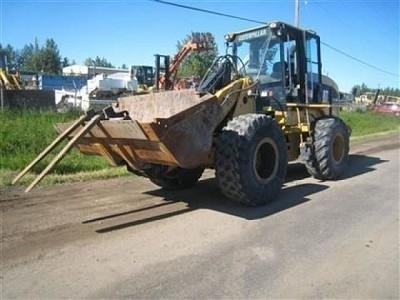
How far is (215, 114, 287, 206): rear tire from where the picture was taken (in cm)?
614

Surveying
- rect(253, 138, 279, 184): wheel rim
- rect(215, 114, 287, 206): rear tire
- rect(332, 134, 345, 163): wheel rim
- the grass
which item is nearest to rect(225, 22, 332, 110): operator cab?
rect(332, 134, 345, 163): wheel rim

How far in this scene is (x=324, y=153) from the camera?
8469 millimetres

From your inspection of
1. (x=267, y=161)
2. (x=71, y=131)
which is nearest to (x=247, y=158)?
(x=267, y=161)

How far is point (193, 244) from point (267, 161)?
242 centimetres

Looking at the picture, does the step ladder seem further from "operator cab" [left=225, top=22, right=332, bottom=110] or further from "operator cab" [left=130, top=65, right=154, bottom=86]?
"operator cab" [left=130, top=65, right=154, bottom=86]

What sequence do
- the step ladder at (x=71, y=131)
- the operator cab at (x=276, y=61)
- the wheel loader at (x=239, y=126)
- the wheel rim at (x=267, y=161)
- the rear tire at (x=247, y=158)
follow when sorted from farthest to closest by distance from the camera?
the operator cab at (x=276, y=61), the wheel rim at (x=267, y=161), the rear tire at (x=247, y=158), the wheel loader at (x=239, y=126), the step ladder at (x=71, y=131)

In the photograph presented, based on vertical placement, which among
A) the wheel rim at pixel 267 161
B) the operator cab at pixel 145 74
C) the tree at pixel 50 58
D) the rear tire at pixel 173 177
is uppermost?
the tree at pixel 50 58

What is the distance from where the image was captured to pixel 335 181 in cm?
866

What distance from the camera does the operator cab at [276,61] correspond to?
27.7ft

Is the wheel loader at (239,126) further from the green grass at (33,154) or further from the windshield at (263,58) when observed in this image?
the green grass at (33,154)

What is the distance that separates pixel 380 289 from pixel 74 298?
102 inches

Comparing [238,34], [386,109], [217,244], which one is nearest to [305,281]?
[217,244]

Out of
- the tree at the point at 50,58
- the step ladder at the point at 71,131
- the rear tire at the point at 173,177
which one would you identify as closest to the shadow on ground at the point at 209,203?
the rear tire at the point at 173,177

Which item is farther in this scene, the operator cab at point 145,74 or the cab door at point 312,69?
the operator cab at point 145,74
